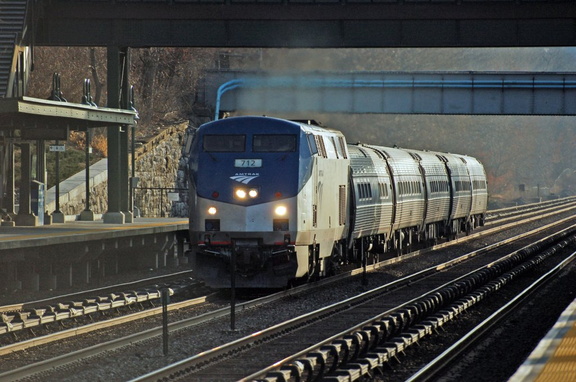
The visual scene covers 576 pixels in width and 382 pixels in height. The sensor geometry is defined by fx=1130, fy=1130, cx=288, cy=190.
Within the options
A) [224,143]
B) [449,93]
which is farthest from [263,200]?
[449,93]

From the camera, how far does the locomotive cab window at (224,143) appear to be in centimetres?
2111

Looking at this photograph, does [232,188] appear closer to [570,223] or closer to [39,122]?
[39,122]

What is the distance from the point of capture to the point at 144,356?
13852 millimetres

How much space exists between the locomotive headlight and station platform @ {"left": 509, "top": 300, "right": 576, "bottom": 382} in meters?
7.96

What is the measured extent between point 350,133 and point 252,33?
32.9 meters

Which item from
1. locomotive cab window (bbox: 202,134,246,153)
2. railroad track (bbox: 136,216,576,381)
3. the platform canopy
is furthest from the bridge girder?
locomotive cab window (bbox: 202,134,246,153)

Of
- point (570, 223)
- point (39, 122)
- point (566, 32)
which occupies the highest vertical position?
point (566, 32)

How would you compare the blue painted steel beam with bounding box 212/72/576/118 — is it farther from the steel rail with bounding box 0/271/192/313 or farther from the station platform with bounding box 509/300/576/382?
the station platform with bounding box 509/300/576/382

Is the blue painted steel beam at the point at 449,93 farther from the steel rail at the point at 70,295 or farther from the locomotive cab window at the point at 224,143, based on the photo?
the locomotive cab window at the point at 224,143

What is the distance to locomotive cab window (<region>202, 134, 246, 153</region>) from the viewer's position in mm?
21109

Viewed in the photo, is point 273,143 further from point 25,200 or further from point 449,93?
point 449,93

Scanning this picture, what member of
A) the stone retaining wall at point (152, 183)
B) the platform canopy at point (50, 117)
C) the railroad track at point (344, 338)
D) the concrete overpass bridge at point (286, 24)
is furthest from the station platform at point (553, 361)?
the stone retaining wall at point (152, 183)

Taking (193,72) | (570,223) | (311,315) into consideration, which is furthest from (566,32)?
(193,72)

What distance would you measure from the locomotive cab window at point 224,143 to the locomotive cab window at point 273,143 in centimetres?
24
